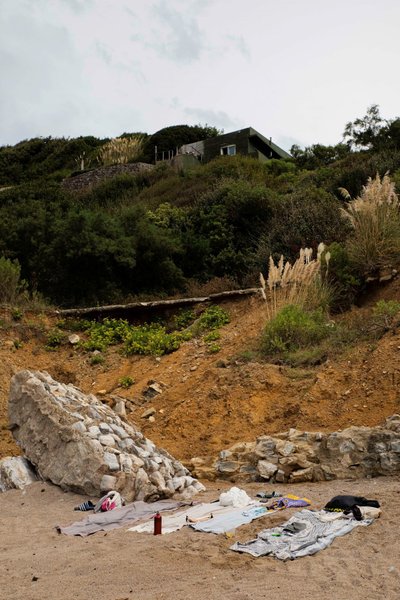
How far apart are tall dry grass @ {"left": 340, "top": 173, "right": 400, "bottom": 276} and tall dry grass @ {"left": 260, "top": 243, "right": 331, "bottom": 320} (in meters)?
0.87

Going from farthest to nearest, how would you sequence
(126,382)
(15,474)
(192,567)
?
(126,382), (15,474), (192,567)

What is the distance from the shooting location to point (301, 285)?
38.8 feet

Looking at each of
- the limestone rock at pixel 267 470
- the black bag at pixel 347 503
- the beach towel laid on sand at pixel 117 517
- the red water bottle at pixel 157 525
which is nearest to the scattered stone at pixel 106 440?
the beach towel laid on sand at pixel 117 517

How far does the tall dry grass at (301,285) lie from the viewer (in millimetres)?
11477

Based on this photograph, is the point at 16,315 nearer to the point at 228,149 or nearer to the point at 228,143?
the point at 228,149

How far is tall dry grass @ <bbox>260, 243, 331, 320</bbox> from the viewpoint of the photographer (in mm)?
11477

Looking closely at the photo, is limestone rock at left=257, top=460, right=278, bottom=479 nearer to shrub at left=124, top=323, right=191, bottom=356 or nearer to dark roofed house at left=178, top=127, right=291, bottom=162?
shrub at left=124, top=323, right=191, bottom=356

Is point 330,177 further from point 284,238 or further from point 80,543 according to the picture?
point 80,543

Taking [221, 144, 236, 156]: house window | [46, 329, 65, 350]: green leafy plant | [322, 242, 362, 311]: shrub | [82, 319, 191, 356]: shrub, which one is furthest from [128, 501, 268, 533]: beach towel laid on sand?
[221, 144, 236, 156]: house window

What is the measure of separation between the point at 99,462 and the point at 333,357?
430cm

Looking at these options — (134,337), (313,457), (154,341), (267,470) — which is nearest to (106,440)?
(267,470)

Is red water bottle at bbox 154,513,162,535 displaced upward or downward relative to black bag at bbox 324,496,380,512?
downward

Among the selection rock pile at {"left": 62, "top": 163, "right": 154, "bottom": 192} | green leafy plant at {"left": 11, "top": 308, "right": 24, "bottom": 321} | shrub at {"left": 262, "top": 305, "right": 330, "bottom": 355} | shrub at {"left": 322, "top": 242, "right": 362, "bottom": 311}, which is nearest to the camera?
shrub at {"left": 262, "top": 305, "right": 330, "bottom": 355}

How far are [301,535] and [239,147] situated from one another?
3191 cm
